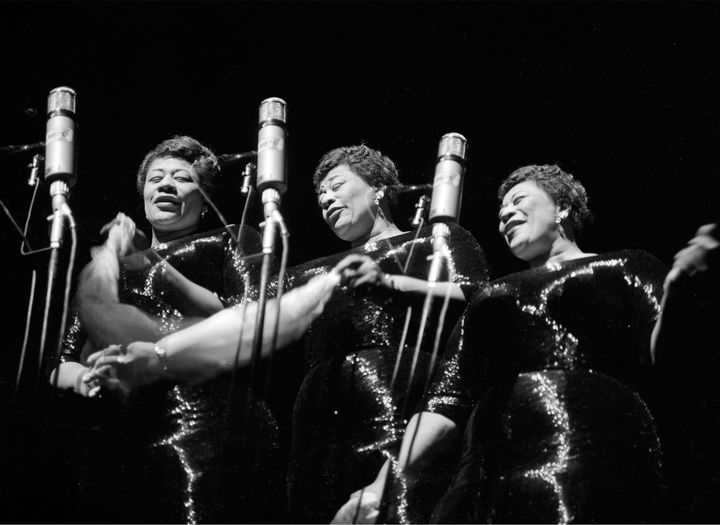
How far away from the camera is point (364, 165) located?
3293 millimetres

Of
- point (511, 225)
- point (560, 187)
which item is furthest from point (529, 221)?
point (560, 187)

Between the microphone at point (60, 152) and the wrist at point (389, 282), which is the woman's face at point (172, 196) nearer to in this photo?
the microphone at point (60, 152)

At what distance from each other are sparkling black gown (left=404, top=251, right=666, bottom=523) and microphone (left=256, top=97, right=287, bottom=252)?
25.9 inches

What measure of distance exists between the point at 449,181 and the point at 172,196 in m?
1.03

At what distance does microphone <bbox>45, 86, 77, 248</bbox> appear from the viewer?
2508mm

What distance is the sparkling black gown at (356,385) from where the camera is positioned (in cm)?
267

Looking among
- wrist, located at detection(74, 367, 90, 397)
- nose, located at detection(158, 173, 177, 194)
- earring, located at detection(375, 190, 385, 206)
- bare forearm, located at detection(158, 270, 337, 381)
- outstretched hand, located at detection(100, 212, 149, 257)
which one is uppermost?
earring, located at detection(375, 190, 385, 206)

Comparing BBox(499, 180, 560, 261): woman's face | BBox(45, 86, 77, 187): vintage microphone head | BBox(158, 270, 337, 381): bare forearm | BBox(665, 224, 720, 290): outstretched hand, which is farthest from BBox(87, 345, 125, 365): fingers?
BBox(665, 224, 720, 290): outstretched hand

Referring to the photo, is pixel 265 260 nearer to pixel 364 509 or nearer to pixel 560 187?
pixel 364 509

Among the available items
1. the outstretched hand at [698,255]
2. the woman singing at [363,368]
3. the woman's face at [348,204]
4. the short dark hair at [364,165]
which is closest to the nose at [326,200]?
the woman's face at [348,204]

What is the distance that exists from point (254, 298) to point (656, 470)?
116cm

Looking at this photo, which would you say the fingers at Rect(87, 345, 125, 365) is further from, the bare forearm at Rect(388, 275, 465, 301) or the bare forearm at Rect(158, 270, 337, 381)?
the bare forearm at Rect(388, 275, 465, 301)

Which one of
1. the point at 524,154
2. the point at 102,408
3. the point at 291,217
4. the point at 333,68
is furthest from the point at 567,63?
the point at 102,408

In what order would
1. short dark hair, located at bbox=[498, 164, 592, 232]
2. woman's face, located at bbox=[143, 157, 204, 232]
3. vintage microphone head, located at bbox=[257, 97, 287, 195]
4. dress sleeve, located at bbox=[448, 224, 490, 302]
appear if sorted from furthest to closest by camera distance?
woman's face, located at bbox=[143, 157, 204, 232] < short dark hair, located at bbox=[498, 164, 592, 232] < dress sleeve, located at bbox=[448, 224, 490, 302] < vintage microphone head, located at bbox=[257, 97, 287, 195]
